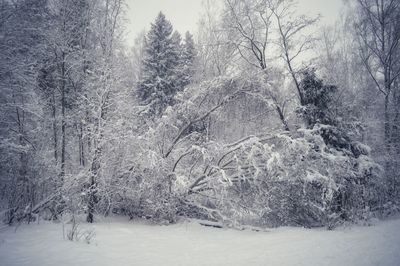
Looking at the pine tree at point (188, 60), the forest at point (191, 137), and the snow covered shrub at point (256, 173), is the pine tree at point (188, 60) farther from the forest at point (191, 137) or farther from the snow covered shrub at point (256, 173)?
the snow covered shrub at point (256, 173)

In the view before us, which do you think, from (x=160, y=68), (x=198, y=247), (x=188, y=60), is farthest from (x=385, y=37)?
(x=198, y=247)

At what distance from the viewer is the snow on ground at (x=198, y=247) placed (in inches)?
244

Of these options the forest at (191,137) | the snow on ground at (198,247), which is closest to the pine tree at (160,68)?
the forest at (191,137)

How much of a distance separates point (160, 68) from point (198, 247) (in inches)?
652

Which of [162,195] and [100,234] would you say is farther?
[162,195]

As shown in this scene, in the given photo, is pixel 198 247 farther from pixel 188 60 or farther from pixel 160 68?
pixel 188 60

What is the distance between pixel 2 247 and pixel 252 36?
512 inches

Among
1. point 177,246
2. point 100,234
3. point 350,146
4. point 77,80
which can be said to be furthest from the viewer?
point 77,80

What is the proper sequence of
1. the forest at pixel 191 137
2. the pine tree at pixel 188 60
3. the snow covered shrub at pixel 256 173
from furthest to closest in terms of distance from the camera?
1. the pine tree at pixel 188 60
2. the forest at pixel 191 137
3. the snow covered shrub at pixel 256 173

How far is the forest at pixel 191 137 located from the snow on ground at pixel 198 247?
3.95 ft

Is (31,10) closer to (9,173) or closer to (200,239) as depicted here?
(9,173)

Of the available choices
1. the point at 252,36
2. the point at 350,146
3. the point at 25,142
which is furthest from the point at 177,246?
the point at 252,36

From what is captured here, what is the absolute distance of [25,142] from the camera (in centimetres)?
1287

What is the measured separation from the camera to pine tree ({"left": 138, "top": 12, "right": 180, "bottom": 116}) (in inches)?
820
